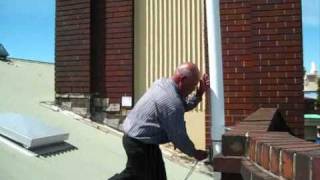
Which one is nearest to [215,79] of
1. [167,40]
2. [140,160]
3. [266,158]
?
[140,160]

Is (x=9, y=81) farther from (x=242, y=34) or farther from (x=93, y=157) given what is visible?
(x=242, y=34)

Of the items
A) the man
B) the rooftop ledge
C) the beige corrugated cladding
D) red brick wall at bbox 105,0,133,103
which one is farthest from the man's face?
red brick wall at bbox 105,0,133,103

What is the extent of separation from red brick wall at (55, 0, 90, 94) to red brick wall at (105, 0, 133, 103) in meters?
0.33

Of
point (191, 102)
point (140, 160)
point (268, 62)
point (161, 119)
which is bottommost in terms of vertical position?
point (140, 160)

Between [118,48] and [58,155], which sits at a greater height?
[118,48]

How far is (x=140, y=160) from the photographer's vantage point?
15.5 ft

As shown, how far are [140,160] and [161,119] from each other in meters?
0.40

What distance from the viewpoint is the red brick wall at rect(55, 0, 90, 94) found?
9.18 m

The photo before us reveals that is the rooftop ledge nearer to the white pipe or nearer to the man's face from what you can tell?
the white pipe

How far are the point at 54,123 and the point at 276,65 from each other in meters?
3.23

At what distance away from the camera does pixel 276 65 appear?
25.4 ft

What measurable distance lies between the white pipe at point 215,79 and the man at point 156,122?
28 cm

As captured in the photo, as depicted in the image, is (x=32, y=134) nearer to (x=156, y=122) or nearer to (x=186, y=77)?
(x=156, y=122)

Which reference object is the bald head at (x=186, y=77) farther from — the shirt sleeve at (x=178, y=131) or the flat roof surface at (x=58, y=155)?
the flat roof surface at (x=58, y=155)
